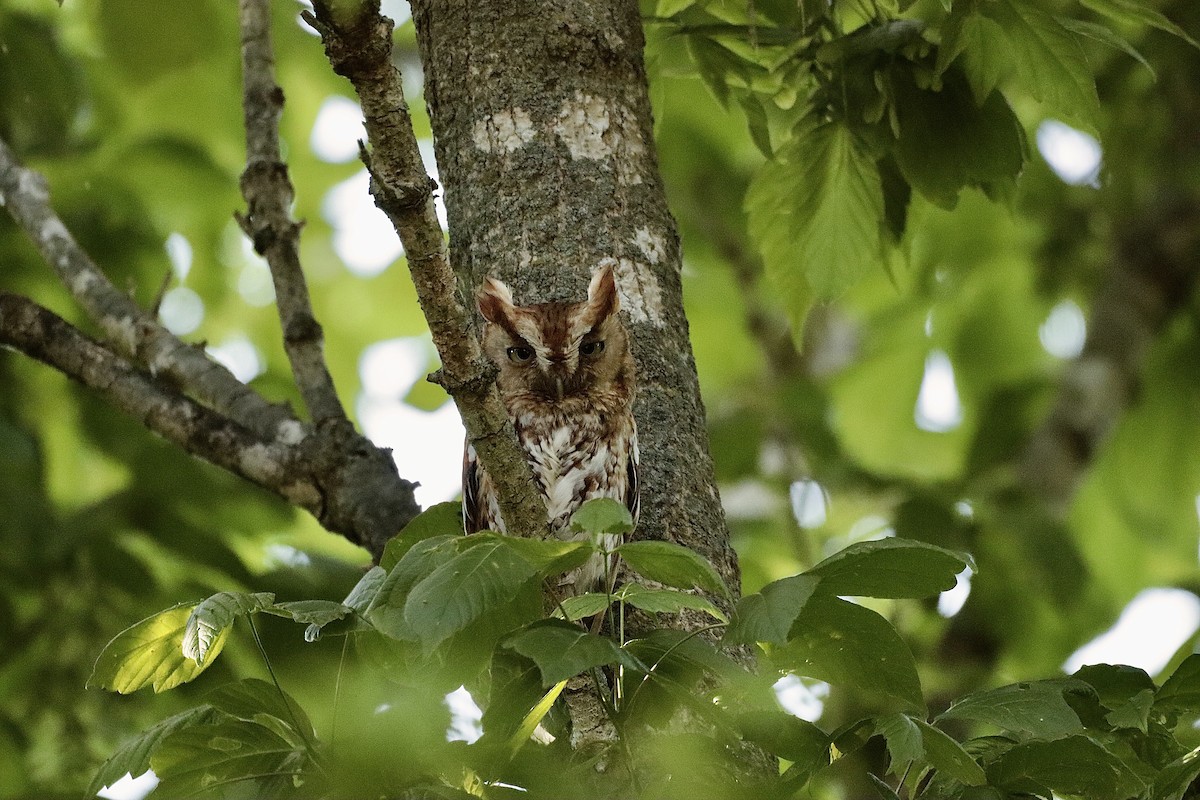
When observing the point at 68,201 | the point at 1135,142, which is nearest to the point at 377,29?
the point at 68,201

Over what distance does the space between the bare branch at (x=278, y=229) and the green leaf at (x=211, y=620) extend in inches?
61.1

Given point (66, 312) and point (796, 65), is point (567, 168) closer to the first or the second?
point (796, 65)

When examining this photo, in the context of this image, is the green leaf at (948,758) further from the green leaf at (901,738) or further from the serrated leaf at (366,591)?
the serrated leaf at (366,591)

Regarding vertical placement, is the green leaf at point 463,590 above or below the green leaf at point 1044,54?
below

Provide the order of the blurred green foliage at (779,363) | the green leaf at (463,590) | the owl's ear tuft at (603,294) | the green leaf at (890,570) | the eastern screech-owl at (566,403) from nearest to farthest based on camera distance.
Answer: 1. the green leaf at (463,590)
2. the green leaf at (890,570)
3. the blurred green foliage at (779,363)
4. the owl's ear tuft at (603,294)
5. the eastern screech-owl at (566,403)

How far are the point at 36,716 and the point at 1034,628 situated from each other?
4.16 m

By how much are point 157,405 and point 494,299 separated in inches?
37.6

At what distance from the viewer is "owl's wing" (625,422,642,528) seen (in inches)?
108

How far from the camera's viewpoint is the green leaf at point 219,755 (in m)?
1.80

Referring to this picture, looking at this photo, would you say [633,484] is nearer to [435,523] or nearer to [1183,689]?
[435,523]

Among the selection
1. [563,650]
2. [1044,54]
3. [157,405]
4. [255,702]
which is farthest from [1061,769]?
[157,405]

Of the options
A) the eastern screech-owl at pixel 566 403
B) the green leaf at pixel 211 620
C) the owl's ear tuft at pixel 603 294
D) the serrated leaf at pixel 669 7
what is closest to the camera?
the green leaf at pixel 211 620

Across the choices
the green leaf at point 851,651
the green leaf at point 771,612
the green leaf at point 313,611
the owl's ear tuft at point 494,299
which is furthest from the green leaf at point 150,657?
the owl's ear tuft at point 494,299

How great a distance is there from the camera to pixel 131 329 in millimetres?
3568
